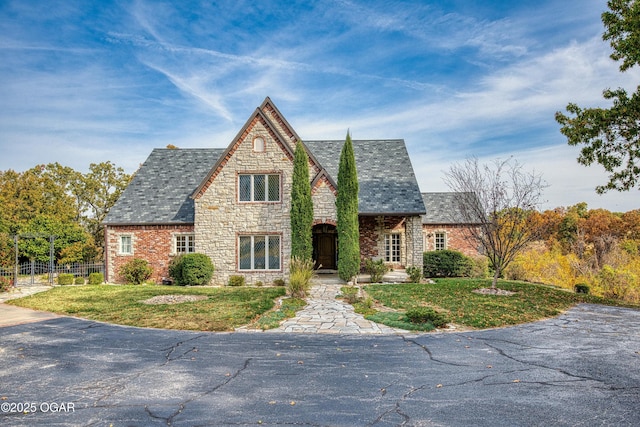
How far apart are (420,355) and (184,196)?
61.0ft

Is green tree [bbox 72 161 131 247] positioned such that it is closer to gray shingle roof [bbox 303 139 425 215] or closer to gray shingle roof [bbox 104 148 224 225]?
gray shingle roof [bbox 104 148 224 225]

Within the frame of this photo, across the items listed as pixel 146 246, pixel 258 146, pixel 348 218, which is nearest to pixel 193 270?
pixel 146 246

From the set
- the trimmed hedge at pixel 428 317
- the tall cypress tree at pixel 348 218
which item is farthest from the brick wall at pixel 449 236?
the trimmed hedge at pixel 428 317

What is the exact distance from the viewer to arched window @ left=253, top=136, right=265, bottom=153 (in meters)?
19.9

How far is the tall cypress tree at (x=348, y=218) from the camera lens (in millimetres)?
18812

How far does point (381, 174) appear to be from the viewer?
78.2 feet

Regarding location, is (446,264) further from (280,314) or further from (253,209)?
(280,314)

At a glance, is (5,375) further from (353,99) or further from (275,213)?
(353,99)

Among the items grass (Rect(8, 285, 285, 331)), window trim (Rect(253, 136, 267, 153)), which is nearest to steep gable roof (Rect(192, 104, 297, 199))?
window trim (Rect(253, 136, 267, 153))

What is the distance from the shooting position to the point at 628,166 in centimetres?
1538

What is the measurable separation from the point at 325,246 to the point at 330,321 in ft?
44.0

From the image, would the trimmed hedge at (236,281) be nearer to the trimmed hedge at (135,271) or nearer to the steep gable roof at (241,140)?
the steep gable roof at (241,140)

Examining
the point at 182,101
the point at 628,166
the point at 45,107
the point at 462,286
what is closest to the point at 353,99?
the point at 182,101

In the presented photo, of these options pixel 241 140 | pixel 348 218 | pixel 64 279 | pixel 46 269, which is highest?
pixel 241 140
